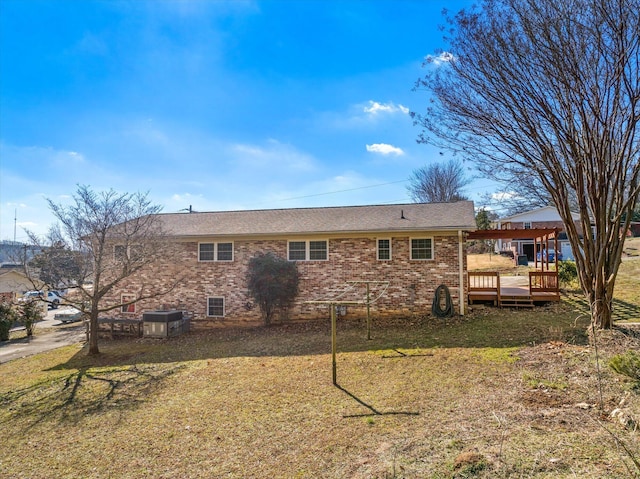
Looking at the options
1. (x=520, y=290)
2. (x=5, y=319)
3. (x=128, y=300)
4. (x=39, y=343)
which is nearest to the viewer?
(x=520, y=290)

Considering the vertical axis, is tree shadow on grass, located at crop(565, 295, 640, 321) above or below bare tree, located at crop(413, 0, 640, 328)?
below

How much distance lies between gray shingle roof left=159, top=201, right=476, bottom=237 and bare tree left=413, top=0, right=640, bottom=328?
368cm

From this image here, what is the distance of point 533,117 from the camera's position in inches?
319

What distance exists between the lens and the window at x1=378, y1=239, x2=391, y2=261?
1259 cm

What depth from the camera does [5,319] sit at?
15.9 meters

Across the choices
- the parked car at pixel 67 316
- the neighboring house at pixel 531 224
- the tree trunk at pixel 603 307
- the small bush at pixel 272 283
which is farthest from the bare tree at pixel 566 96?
the neighboring house at pixel 531 224

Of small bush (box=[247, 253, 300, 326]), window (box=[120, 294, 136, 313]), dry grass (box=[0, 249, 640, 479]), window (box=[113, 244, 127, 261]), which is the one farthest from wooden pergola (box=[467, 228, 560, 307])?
window (box=[120, 294, 136, 313])

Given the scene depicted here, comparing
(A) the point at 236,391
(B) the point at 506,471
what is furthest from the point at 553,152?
(A) the point at 236,391

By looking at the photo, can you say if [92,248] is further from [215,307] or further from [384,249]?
[384,249]

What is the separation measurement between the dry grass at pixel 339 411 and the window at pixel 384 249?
333cm

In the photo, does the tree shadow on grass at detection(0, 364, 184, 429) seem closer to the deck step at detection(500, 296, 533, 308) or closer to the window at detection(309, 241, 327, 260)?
the window at detection(309, 241, 327, 260)

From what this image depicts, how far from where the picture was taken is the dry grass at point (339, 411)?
3791 millimetres

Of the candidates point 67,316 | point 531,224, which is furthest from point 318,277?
point 531,224

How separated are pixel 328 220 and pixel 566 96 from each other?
27.6 ft
